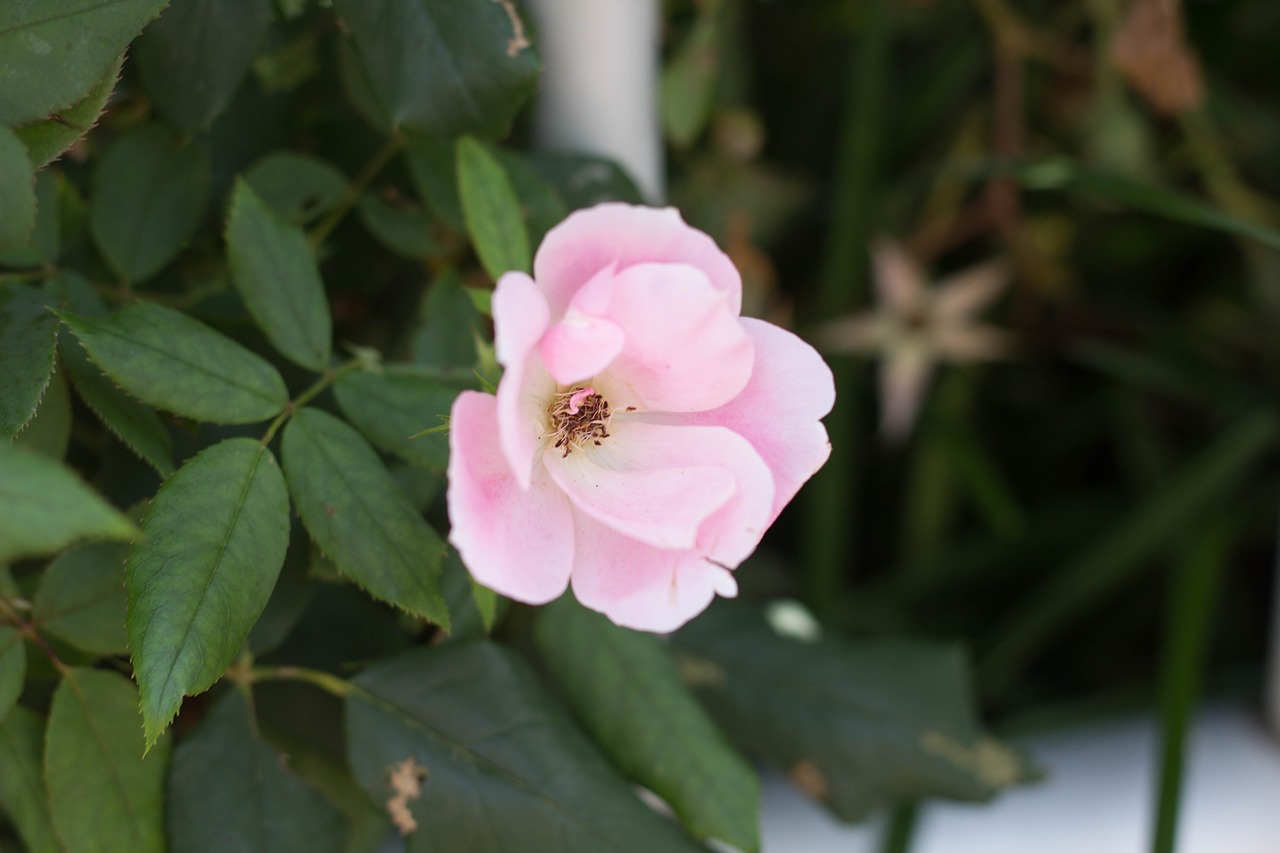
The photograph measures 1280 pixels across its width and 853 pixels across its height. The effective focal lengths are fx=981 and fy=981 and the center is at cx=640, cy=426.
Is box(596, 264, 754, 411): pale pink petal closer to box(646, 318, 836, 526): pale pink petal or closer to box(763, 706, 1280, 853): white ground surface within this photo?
box(646, 318, 836, 526): pale pink petal

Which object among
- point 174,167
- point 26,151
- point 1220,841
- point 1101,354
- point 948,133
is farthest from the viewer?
point 948,133

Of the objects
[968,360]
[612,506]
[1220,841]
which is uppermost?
[612,506]

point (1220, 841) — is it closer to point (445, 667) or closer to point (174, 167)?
point (445, 667)

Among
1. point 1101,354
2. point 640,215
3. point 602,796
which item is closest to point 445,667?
point 602,796

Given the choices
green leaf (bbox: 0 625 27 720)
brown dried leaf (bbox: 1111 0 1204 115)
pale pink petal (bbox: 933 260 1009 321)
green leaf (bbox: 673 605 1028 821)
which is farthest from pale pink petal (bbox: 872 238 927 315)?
green leaf (bbox: 0 625 27 720)

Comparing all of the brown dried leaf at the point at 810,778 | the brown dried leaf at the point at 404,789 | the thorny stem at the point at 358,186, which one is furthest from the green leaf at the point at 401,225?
the brown dried leaf at the point at 810,778

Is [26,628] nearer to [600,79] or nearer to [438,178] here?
[438,178]
